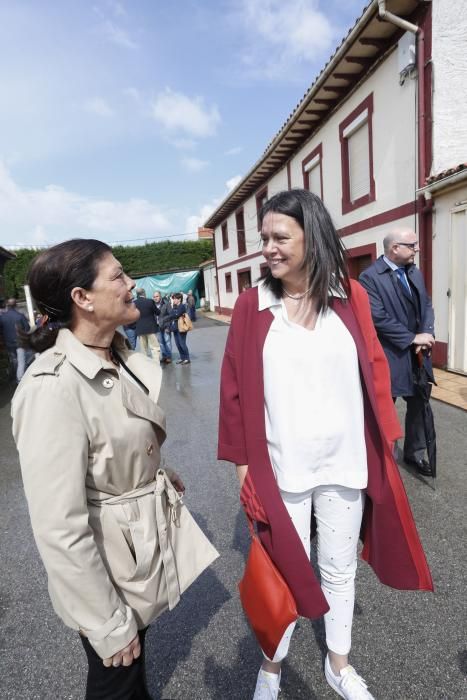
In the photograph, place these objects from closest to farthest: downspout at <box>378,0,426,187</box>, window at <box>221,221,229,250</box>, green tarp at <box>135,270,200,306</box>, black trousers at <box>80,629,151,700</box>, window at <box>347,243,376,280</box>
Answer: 1. black trousers at <box>80,629,151,700</box>
2. downspout at <box>378,0,426,187</box>
3. window at <box>347,243,376,280</box>
4. window at <box>221,221,229,250</box>
5. green tarp at <box>135,270,200,306</box>

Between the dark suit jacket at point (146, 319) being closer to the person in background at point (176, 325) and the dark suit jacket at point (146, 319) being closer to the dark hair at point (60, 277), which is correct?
the person in background at point (176, 325)

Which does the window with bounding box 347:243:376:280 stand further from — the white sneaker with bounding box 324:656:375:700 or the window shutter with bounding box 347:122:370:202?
the white sneaker with bounding box 324:656:375:700

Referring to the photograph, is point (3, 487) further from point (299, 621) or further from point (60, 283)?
point (60, 283)

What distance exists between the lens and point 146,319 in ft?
29.5

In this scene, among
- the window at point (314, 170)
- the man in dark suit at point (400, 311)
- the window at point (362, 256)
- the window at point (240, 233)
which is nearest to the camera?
the man in dark suit at point (400, 311)

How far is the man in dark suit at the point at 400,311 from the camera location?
10.4ft

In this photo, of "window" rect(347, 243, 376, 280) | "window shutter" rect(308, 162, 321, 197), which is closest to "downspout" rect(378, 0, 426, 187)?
"window" rect(347, 243, 376, 280)

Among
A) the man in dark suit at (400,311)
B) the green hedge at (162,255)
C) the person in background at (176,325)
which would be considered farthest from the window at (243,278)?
the man in dark suit at (400,311)

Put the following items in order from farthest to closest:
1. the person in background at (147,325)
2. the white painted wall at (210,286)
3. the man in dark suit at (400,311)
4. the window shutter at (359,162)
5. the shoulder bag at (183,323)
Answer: the white painted wall at (210,286) → the shoulder bag at (183,323) → the person in background at (147,325) → the window shutter at (359,162) → the man in dark suit at (400,311)

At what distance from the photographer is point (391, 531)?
60.9 inches

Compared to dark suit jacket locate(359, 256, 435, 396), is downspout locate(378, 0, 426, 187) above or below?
above

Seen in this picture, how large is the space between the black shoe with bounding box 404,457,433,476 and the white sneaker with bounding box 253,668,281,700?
7.17 ft

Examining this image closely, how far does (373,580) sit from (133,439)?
187 centimetres

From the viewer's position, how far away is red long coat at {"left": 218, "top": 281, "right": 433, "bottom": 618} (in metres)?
1.46
